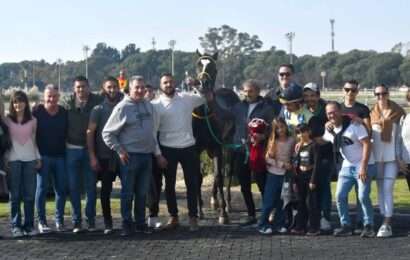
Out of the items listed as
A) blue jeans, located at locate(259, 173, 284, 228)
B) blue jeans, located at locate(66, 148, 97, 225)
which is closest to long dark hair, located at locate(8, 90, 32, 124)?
blue jeans, located at locate(66, 148, 97, 225)

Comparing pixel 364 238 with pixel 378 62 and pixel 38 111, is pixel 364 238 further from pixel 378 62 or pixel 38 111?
pixel 378 62

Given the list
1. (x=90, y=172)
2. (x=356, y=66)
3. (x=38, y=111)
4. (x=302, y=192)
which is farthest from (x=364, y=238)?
(x=356, y=66)

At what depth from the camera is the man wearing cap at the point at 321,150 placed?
916 cm

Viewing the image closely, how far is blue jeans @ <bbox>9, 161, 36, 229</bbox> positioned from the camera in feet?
29.9

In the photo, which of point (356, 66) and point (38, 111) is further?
point (356, 66)

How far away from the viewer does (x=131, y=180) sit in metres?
9.18

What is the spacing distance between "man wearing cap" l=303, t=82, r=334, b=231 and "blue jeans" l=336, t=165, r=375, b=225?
187mm

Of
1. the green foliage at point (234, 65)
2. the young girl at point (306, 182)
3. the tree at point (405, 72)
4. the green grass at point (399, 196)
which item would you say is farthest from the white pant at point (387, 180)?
the tree at point (405, 72)

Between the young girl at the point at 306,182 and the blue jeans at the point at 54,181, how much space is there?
2937 millimetres

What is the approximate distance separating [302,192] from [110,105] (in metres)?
2.62

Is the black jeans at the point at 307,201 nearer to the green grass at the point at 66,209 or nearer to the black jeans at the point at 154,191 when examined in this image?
the black jeans at the point at 154,191

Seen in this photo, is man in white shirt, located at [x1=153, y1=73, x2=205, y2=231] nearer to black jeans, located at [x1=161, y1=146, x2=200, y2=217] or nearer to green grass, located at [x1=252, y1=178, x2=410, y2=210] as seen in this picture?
black jeans, located at [x1=161, y1=146, x2=200, y2=217]

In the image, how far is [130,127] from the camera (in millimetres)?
9039

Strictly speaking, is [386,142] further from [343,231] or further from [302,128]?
[343,231]
